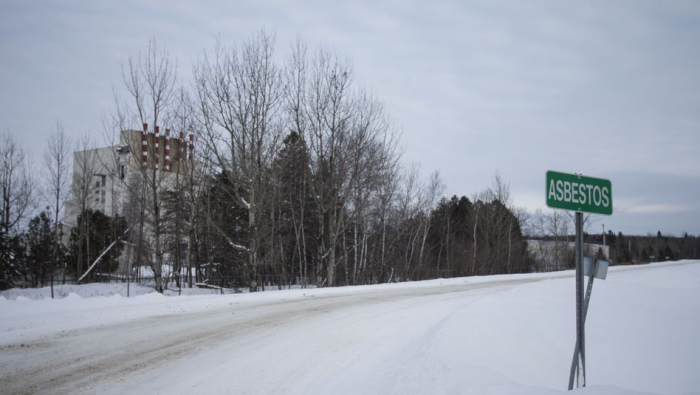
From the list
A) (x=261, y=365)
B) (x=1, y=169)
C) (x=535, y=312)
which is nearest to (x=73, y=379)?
(x=261, y=365)

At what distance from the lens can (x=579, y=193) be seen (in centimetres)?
510

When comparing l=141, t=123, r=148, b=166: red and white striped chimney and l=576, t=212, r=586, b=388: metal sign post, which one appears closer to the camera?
l=576, t=212, r=586, b=388: metal sign post

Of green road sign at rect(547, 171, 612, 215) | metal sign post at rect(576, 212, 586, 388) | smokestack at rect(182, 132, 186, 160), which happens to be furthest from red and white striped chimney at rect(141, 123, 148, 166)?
metal sign post at rect(576, 212, 586, 388)

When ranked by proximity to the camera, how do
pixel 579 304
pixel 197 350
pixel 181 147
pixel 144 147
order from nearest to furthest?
pixel 579 304 < pixel 197 350 < pixel 144 147 < pixel 181 147

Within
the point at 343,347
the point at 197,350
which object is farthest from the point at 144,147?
the point at 343,347

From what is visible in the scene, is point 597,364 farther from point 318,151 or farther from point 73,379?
point 318,151

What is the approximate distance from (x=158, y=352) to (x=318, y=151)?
2087 cm

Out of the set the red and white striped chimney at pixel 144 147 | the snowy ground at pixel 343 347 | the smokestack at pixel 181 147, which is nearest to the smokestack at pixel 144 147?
the red and white striped chimney at pixel 144 147

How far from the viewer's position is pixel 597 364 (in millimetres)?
7578

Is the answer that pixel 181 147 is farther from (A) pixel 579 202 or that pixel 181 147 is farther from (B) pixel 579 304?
(B) pixel 579 304

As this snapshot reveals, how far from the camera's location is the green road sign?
16.2 feet

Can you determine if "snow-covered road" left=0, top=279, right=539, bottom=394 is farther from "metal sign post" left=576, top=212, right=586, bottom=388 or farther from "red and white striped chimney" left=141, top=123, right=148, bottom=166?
"red and white striped chimney" left=141, top=123, right=148, bottom=166

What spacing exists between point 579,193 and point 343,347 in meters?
4.93

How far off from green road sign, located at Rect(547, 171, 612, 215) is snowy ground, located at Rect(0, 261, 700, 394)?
187 cm
